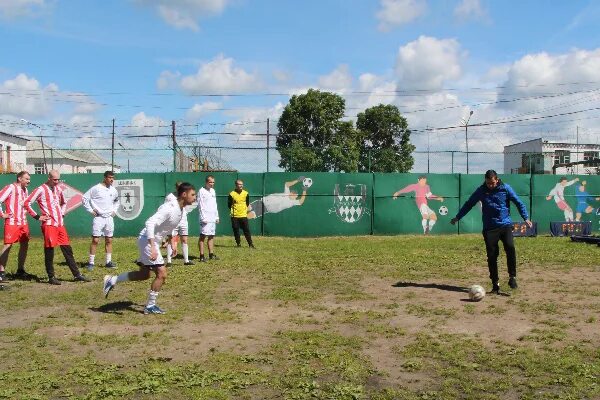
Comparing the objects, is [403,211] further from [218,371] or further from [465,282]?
[218,371]

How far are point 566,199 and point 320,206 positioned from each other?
989cm

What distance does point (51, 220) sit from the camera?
9.84 metres

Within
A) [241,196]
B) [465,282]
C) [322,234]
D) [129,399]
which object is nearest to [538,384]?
[129,399]

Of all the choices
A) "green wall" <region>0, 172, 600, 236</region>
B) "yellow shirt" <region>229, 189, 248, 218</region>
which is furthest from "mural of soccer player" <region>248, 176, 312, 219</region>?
"yellow shirt" <region>229, 189, 248, 218</region>

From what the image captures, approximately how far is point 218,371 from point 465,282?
598cm

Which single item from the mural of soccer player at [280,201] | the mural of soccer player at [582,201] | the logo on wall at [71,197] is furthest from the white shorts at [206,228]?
the mural of soccer player at [582,201]

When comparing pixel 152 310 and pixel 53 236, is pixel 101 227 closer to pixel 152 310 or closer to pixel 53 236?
pixel 53 236

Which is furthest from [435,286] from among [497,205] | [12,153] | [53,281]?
[12,153]

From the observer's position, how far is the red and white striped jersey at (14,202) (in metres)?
9.79

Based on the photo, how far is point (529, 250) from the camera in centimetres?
1483

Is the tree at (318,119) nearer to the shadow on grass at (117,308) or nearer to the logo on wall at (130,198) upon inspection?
the logo on wall at (130,198)

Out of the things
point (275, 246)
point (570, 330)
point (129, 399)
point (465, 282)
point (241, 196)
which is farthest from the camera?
point (275, 246)

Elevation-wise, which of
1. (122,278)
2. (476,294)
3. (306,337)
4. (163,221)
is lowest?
(306,337)

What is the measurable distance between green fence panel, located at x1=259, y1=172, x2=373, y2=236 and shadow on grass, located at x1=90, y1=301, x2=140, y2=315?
12.4 meters
